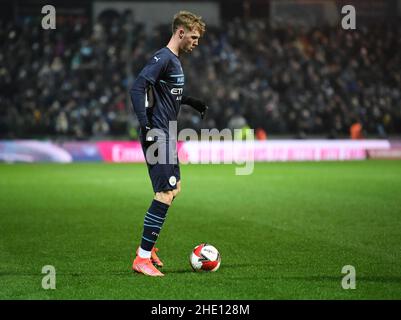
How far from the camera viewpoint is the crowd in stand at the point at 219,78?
91.0 ft

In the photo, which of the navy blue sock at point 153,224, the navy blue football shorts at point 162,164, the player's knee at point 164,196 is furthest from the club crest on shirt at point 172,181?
the navy blue sock at point 153,224

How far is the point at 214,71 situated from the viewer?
30.7m

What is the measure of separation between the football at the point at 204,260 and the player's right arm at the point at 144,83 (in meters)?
1.40

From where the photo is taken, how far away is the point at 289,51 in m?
31.5

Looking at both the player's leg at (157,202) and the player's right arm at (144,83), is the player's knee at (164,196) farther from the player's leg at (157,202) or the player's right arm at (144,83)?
the player's right arm at (144,83)

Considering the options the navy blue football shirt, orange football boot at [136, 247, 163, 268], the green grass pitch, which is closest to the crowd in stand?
the green grass pitch

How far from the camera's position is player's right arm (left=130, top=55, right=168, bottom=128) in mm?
7348

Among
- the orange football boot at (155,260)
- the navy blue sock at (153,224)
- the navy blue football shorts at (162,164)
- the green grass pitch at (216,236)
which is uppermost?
the navy blue football shorts at (162,164)

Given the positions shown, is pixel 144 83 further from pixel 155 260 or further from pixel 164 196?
pixel 155 260

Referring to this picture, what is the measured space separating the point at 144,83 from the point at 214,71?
2343cm

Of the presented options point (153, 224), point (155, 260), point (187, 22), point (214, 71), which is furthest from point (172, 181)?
point (214, 71)

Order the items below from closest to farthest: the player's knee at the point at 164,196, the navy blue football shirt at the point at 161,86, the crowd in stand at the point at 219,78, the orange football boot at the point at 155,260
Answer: the navy blue football shirt at the point at 161,86 → the player's knee at the point at 164,196 → the orange football boot at the point at 155,260 → the crowd in stand at the point at 219,78

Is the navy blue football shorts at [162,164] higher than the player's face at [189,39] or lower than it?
lower

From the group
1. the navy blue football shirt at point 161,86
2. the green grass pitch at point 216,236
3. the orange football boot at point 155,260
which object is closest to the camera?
the green grass pitch at point 216,236
